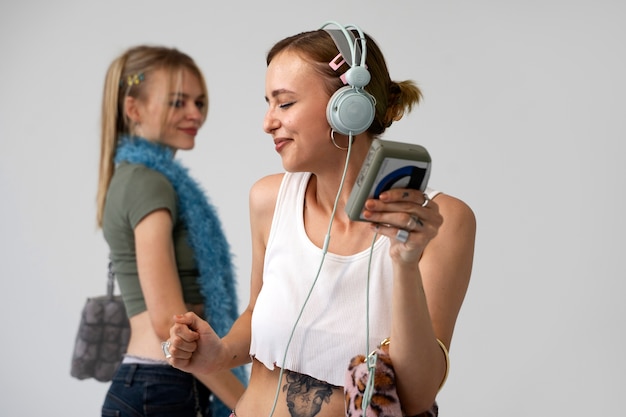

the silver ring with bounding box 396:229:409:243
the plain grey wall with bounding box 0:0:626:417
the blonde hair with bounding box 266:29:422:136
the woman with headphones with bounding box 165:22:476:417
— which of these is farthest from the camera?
the plain grey wall with bounding box 0:0:626:417

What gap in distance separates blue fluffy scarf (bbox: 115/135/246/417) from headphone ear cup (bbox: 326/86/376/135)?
0.95 m

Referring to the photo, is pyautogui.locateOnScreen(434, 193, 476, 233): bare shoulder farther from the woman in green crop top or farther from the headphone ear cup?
the woman in green crop top

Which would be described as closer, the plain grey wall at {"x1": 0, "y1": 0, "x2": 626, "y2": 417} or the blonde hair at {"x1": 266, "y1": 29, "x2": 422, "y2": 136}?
the blonde hair at {"x1": 266, "y1": 29, "x2": 422, "y2": 136}

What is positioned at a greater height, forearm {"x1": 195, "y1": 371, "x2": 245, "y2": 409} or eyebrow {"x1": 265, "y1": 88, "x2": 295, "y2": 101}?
eyebrow {"x1": 265, "y1": 88, "x2": 295, "y2": 101}

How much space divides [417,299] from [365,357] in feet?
0.51

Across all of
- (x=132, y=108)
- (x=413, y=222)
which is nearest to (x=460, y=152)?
(x=132, y=108)

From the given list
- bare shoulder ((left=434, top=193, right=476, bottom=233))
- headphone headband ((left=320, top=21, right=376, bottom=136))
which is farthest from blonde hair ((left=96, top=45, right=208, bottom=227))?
bare shoulder ((left=434, top=193, right=476, bottom=233))

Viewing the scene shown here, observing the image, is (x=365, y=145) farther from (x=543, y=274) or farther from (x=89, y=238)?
(x=89, y=238)

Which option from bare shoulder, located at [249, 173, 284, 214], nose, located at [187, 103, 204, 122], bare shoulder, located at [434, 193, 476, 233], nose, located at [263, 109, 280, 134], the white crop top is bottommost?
the white crop top

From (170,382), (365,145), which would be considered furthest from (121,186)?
(365,145)

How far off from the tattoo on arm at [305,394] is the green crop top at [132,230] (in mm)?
840

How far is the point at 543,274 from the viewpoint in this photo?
9.72ft

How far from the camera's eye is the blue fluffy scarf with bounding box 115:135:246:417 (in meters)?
2.24

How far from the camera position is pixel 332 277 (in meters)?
1.45
